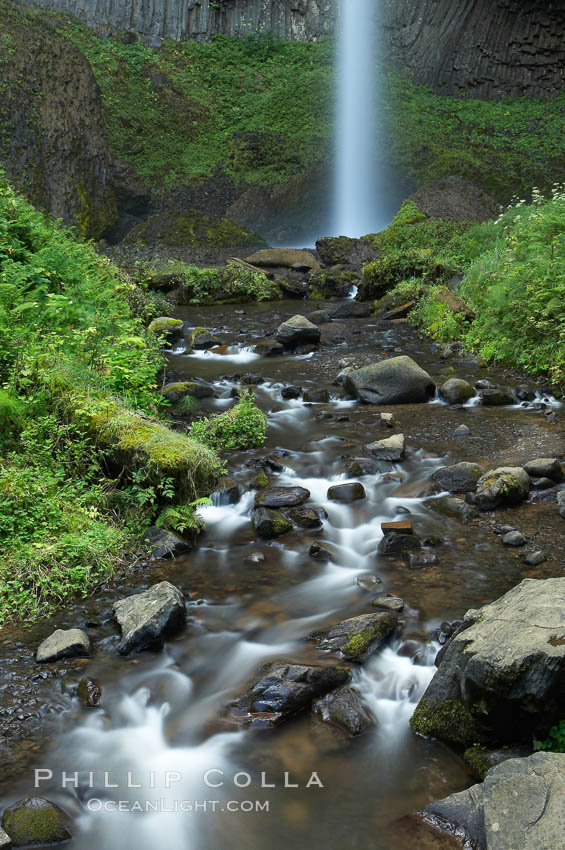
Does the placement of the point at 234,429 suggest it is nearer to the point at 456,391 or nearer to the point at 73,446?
the point at 73,446

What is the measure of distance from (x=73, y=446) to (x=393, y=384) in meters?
4.81

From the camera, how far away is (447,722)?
349cm

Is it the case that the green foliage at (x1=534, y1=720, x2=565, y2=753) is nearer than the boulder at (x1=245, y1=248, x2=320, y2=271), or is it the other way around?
the green foliage at (x1=534, y1=720, x2=565, y2=753)

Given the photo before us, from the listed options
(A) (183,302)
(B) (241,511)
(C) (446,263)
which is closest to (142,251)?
(A) (183,302)

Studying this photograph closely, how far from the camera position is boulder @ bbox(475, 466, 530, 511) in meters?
5.86

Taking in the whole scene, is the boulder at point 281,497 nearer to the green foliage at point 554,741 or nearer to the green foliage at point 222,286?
the green foliage at point 554,741

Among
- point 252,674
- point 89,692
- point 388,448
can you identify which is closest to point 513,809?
point 252,674

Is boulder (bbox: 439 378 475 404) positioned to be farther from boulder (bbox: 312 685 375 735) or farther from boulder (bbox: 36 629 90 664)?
boulder (bbox: 36 629 90 664)

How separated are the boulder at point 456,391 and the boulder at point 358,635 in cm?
506

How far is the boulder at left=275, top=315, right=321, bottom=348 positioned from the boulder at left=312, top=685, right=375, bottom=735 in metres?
8.81

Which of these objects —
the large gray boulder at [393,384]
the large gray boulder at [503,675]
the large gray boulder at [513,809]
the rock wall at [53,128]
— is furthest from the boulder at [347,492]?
the rock wall at [53,128]

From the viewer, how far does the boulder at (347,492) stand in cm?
631

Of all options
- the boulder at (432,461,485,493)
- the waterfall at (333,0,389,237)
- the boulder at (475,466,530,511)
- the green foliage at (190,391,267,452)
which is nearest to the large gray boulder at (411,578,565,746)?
the boulder at (475,466,530,511)

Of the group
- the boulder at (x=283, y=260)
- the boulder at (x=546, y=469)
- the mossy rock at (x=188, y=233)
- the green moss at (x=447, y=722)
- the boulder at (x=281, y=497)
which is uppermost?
the mossy rock at (x=188, y=233)
